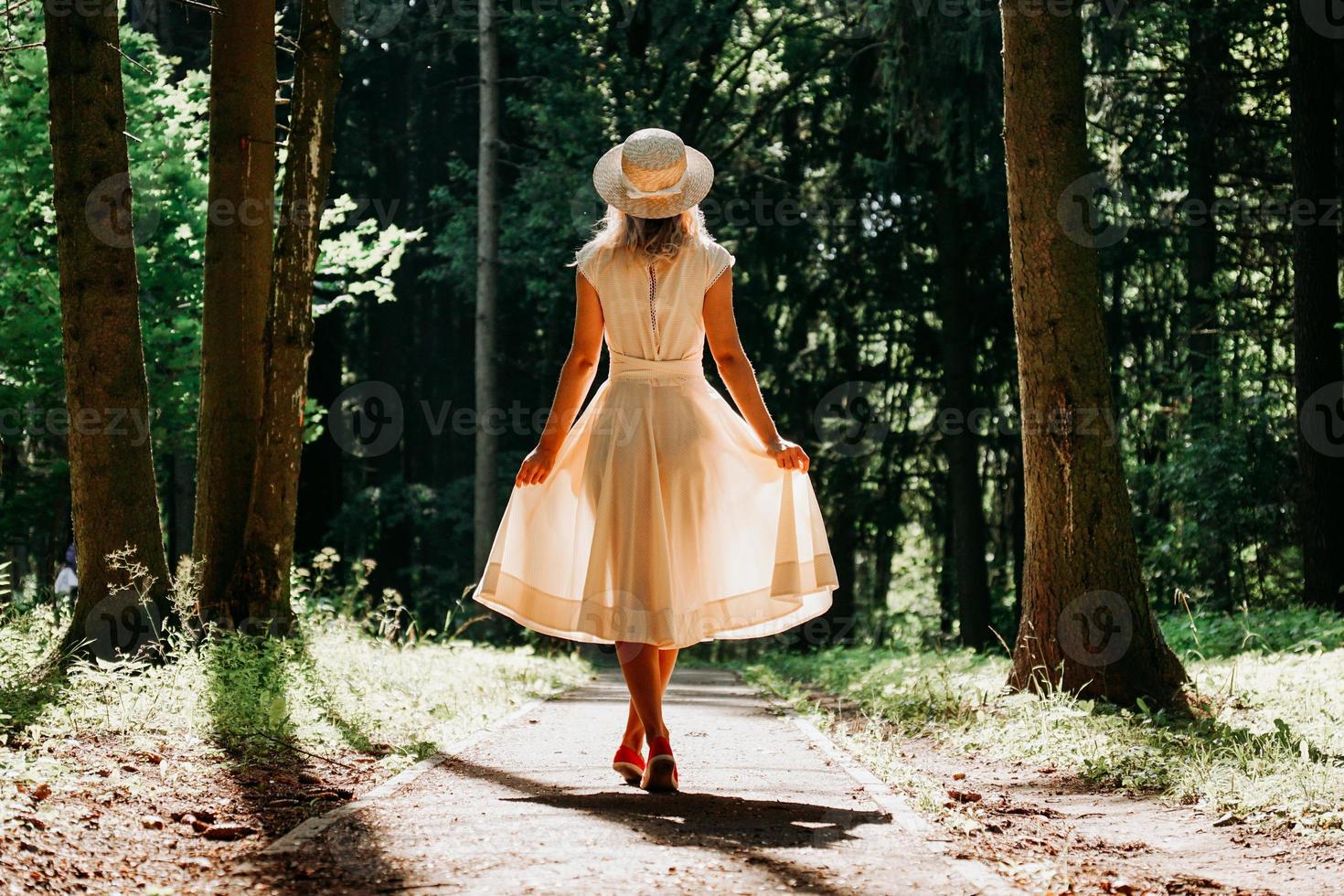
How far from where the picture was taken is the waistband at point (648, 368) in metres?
5.84

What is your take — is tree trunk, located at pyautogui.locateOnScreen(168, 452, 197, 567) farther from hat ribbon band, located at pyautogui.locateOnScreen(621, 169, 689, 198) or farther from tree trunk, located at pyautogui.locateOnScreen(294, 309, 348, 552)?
hat ribbon band, located at pyautogui.locateOnScreen(621, 169, 689, 198)

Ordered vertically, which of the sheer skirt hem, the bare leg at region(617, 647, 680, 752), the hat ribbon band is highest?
the hat ribbon band

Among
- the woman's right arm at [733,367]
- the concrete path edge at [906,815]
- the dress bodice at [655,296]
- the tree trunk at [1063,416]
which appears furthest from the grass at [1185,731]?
the dress bodice at [655,296]

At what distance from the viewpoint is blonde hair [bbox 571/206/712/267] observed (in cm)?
586

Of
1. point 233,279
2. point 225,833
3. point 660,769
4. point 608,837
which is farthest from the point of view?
point 233,279

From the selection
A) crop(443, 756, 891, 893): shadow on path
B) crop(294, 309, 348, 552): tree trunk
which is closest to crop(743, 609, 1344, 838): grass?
crop(443, 756, 891, 893): shadow on path

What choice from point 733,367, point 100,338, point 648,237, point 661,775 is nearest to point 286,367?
point 100,338

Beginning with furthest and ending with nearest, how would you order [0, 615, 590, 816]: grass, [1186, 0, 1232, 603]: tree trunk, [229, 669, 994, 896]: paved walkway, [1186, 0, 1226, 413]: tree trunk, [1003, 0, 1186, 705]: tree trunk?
[1186, 0, 1226, 413]: tree trunk
[1186, 0, 1232, 603]: tree trunk
[1003, 0, 1186, 705]: tree trunk
[0, 615, 590, 816]: grass
[229, 669, 994, 896]: paved walkway

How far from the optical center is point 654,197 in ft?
19.2

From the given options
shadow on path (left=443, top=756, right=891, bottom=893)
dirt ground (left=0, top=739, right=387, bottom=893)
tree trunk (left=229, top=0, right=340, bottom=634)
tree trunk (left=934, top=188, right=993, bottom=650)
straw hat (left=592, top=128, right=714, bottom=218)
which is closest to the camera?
dirt ground (left=0, top=739, right=387, bottom=893)

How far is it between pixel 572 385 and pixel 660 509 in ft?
2.26

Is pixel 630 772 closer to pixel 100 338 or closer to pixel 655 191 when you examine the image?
pixel 655 191

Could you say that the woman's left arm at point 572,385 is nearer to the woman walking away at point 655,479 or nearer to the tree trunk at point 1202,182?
the woman walking away at point 655,479

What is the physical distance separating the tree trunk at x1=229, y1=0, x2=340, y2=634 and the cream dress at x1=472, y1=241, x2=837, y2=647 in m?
4.73
